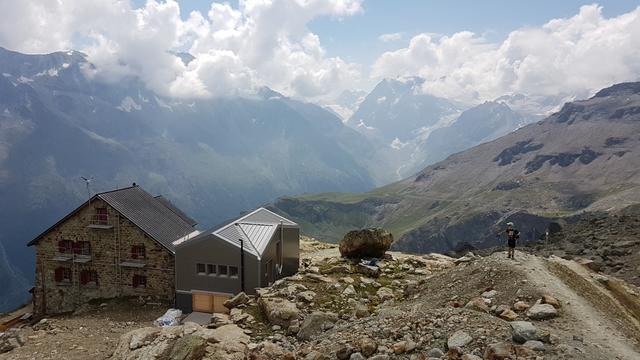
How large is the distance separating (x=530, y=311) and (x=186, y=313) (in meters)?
34.1

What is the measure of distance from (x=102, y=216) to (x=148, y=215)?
483cm

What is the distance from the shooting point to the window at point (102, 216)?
54.3m

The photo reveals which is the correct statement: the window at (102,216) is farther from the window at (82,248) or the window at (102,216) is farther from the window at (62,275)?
the window at (62,275)

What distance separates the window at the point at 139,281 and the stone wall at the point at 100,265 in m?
0.29

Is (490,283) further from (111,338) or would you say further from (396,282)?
(111,338)

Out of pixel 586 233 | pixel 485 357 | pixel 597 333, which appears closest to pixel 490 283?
pixel 597 333

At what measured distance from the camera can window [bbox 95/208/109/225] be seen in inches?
2140

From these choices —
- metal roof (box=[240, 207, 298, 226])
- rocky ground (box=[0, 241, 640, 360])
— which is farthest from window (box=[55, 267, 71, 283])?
metal roof (box=[240, 207, 298, 226])

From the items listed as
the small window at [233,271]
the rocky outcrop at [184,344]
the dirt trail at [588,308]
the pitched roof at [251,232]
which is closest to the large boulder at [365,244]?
the pitched roof at [251,232]

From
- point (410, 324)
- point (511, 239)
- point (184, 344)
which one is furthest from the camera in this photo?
point (511, 239)

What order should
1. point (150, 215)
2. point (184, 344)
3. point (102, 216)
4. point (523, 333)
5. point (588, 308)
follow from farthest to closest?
point (150, 215)
point (102, 216)
point (588, 308)
point (184, 344)
point (523, 333)

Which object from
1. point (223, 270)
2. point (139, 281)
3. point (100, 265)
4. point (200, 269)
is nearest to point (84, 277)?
point (100, 265)

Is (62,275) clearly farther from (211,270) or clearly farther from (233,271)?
(233,271)

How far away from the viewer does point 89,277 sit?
2186 inches
